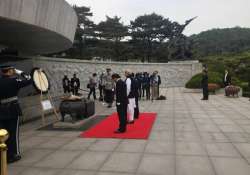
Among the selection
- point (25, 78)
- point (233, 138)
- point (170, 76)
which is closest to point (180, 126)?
point (233, 138)

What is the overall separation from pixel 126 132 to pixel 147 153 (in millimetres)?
2255

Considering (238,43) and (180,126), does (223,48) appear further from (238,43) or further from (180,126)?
(180,126)

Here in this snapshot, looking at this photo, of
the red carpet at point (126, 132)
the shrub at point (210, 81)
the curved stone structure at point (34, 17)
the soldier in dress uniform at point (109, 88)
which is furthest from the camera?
the shrub at point (210, 81)

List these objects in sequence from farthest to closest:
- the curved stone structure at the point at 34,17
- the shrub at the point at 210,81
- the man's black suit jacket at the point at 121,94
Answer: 1. the shrub at the point at 210,81
2. the man's black suit jacket at the point at 121,94
3. the curved stone structure at the point at 34,17

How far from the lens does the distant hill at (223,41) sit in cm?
5812

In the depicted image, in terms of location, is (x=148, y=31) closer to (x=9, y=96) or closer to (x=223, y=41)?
(x=223, y=41)

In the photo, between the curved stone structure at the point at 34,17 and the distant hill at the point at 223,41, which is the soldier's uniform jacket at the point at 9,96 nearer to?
the curved stone structure at the point at 34,17

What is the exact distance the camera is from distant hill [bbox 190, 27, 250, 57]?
191 feet

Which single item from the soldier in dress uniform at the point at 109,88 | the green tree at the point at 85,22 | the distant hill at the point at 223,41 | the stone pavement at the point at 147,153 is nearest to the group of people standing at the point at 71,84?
the soldier in dress uniform at the point at 109,88

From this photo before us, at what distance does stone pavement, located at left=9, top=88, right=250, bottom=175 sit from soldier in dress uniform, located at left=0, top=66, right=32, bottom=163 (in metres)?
0.33

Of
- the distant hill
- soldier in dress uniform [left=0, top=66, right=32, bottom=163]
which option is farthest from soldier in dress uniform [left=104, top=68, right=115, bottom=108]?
the distant hill

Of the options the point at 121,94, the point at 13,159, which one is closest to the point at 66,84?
the point at 121,94

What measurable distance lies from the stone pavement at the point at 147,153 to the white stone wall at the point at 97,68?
9906mm

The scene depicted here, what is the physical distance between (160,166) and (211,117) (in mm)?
6369
